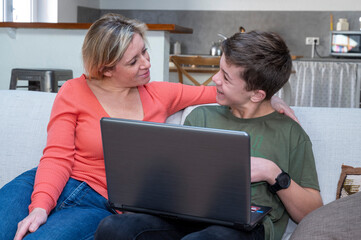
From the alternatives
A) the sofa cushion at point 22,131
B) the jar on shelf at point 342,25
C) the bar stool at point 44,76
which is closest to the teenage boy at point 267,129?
the sofa cushion at point 22,131

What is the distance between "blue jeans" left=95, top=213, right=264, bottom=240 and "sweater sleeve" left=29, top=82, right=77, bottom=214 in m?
0.27

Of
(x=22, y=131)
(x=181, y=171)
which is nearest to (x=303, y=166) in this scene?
(x=181, y=171)

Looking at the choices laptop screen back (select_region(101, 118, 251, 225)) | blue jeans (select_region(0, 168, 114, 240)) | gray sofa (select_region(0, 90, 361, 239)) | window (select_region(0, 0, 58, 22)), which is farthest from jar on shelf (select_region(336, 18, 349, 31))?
laptop screen back (select_region(101, 118, 251, 225))

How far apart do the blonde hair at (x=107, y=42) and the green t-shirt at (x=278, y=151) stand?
1.30ft

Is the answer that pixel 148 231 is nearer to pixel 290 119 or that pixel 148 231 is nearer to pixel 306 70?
pixel 290 119

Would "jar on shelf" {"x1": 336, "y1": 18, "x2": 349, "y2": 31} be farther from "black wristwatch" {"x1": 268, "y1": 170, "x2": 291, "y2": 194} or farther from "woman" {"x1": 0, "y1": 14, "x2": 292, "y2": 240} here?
"black wristwatch" {"x1": 268, "y1": 170, "x2": 291, "y2": 194}

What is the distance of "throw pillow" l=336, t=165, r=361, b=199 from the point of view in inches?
59.0

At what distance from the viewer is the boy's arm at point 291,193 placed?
4.06 feet

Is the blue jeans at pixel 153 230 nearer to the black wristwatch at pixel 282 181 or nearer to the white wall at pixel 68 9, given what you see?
the black wristwatch at pixel 282 181

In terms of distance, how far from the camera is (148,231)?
113cm

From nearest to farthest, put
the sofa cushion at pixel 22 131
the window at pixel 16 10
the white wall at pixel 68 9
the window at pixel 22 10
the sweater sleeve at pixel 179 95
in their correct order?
the sweater sleeve at pixel 179 95 → the sofa cushion at pixel 22 131 → the window at pixel 16 10 → the window at pixel 22 10 → the white wall at pixel 68 9

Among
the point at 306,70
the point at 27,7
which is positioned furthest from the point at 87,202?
the point at 27,7

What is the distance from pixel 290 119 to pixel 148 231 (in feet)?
1.86

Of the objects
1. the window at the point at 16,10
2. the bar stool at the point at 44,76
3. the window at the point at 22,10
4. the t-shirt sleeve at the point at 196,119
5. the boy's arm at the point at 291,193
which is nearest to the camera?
the boy's arm at the point at 291,193
